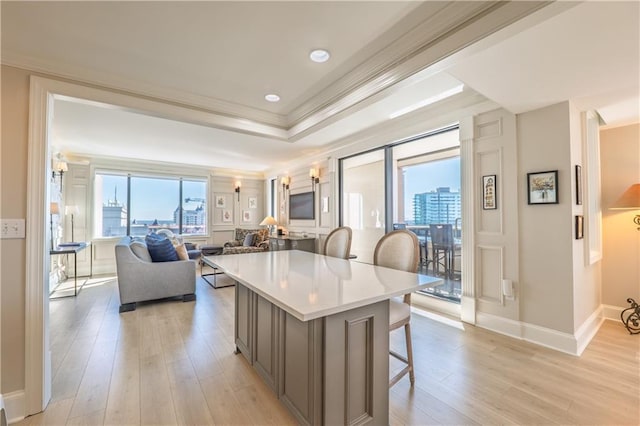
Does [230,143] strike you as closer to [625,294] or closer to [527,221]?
[527,221]

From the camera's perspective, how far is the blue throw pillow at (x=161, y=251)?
3998 mm

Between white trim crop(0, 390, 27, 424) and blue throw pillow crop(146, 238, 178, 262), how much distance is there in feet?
7.76

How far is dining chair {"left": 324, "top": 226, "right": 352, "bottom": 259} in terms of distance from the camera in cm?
282

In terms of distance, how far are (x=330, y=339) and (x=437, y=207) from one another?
2.79 metres

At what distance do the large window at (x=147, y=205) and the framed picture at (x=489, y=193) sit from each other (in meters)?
6.45

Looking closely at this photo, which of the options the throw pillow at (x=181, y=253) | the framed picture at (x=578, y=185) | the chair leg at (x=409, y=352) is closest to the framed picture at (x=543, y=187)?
the framed picture at (x=578, y=185)

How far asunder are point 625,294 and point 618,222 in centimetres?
84

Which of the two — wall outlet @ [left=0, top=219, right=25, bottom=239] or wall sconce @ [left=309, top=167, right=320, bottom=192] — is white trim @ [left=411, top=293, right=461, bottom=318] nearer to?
wall sconce @ [left=309, top=167, right=320, bottom=192]

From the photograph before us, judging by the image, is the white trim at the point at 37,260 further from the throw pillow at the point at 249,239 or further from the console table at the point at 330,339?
the throw pillow at the point at 249,239

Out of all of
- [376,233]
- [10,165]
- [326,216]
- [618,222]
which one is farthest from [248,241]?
[618,222]

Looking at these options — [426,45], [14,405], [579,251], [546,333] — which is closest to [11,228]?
[14,405]

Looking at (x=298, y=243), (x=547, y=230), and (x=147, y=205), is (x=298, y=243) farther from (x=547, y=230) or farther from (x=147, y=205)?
Result: (x=147, y=205)

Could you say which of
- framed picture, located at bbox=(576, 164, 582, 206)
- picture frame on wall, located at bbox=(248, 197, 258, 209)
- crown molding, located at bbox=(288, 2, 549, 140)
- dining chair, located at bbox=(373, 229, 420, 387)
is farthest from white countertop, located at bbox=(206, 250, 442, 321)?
picture frame on wall, located at bbox=(248, 197, 258, 209)

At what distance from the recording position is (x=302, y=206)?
591 cm
